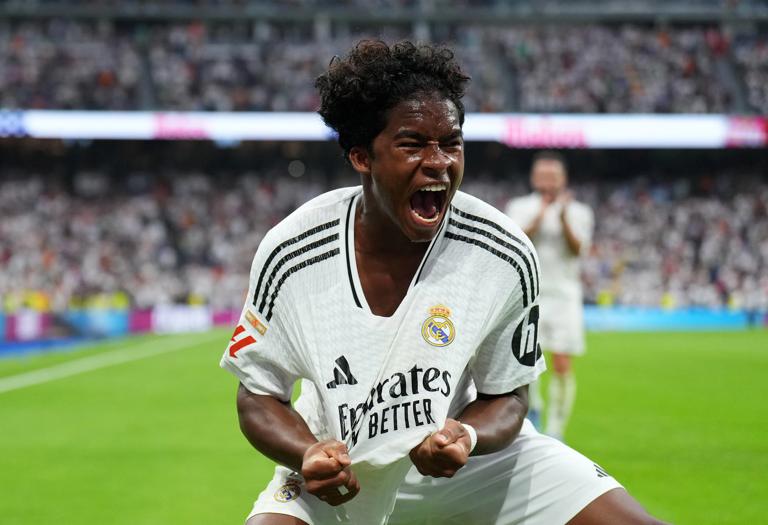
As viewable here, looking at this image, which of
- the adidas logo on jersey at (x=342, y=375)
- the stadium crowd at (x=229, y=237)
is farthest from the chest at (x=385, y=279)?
the stadium crowd at (x=229, y=237)

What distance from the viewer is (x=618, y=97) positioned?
32.8 m

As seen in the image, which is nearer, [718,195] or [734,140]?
[734,140]

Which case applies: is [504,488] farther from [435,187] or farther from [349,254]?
[435,187]

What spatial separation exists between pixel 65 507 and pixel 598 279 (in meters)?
25.4

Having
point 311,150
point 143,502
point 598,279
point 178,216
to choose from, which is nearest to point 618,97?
point 598,279

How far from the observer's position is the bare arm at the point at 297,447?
109 inches

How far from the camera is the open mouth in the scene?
303 centimetres

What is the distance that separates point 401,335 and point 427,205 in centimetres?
45

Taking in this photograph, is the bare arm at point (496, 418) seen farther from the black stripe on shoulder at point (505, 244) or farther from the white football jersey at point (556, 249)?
the white football jersey at point (556, 249)

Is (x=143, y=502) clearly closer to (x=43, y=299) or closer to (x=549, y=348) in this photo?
(x=549, y=348)

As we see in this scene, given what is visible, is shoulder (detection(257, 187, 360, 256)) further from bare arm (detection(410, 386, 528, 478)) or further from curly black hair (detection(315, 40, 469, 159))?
bare arm (detection(410, 386, 528, 478))

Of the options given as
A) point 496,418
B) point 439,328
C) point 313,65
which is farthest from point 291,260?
point 313,65

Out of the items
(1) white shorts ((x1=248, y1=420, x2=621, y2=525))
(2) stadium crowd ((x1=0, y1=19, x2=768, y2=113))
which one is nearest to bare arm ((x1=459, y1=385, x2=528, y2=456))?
(1) white shorts ((x1=248, y1=420, x2=621, y2=525))

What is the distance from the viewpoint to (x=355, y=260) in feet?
10.6
